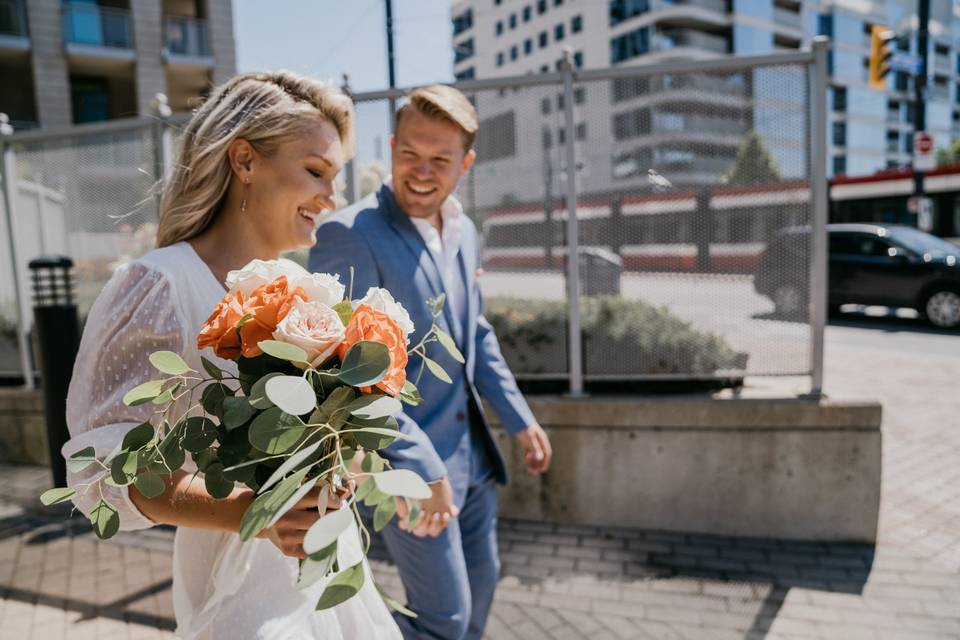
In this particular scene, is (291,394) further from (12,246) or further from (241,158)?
(12,246)

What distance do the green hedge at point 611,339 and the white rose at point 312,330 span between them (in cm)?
353

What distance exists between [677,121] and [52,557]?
15.2ft

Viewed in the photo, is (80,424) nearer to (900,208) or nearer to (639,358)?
(639,358)

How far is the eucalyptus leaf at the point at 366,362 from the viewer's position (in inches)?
43.1

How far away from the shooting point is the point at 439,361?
91.7 inches

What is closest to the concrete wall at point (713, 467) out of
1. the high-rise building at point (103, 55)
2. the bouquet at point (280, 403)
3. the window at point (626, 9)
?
the bouquet at point (280, 403)

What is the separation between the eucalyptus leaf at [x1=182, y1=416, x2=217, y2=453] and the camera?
111cm

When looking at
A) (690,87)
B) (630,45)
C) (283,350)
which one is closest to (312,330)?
(283,350)

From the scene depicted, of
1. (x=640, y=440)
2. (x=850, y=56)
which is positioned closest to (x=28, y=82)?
(x=640, y=440)

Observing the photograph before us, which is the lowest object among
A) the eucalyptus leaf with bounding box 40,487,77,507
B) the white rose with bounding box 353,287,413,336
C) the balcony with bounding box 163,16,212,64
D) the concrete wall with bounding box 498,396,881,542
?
the concrete wall with bounding box 498,396,881,542

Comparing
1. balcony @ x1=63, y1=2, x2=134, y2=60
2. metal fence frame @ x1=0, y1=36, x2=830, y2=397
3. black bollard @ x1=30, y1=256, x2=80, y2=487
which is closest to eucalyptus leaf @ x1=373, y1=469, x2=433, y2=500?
metal fence frame @ x1=0, y1=36, x2=830, y2=397

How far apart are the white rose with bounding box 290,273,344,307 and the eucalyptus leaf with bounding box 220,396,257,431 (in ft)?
0.69

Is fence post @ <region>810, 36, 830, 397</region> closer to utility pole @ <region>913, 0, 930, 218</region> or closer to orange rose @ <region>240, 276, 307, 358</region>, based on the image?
orange rose @ <region>240, 276, 307, 358</region>

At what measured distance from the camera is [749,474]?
13.7ft
